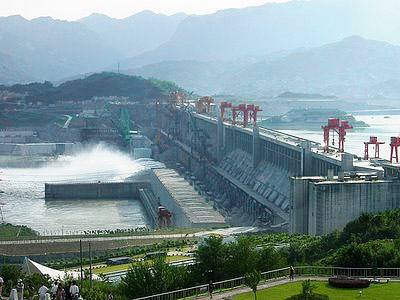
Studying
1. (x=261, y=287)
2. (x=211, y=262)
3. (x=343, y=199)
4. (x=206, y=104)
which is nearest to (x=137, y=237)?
(x=343, y=199)

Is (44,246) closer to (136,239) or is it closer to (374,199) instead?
(136,239)

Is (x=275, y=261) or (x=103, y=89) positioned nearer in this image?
(x=275, y=261)

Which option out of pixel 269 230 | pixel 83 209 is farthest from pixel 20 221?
pixel 269 230

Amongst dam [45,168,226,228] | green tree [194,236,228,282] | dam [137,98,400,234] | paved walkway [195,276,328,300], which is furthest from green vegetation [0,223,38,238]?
paved walkway [195,276,328,300]

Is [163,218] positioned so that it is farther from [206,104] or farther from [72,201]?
[206,104]

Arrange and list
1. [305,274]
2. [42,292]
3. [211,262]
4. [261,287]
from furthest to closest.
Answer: [211,262], [305,274], [261,287], [42,292]

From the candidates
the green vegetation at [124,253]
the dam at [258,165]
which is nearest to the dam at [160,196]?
the dam at [258,165]

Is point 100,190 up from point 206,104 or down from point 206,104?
down
